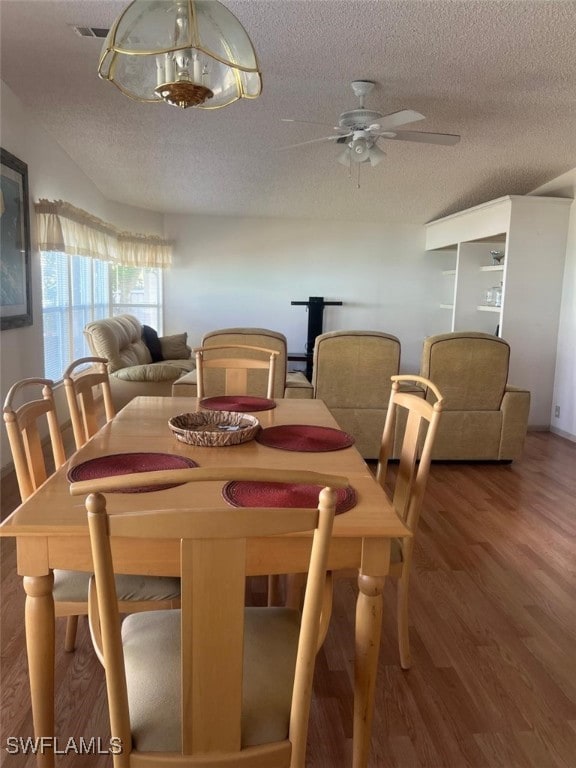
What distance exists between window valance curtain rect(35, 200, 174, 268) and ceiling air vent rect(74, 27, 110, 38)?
1493 mm

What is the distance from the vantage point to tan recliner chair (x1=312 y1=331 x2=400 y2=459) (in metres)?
3.92

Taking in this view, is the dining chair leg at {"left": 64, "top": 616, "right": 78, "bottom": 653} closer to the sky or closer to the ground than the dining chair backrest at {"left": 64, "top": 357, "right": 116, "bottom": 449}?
closer to the ground

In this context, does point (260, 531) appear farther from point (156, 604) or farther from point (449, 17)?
point (449, 17)

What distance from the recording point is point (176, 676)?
3.84ft

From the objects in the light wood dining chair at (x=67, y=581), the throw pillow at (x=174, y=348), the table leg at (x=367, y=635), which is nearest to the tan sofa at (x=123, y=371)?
the throw pillow at (x=174, y=348)

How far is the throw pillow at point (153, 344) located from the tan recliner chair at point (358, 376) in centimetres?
336

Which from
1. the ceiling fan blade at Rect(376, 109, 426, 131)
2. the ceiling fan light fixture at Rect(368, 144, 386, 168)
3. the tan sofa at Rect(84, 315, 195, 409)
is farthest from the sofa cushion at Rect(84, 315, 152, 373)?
the ceiling fan blade at Rect(376, 109, 426, 131)

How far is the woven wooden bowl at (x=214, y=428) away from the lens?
1837 mm

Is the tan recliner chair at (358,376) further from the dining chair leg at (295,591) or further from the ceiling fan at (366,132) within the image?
the dining chair leg at (295,591)

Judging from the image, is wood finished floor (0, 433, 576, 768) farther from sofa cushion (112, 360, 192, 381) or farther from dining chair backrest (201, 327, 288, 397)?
sofa cushion (112, 360, 192, 381)

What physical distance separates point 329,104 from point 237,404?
3039 millimetres

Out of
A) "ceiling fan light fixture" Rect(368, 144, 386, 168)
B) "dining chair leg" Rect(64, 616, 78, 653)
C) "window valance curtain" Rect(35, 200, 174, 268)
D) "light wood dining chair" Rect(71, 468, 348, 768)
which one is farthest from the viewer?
"window valance curtain" Rect(35, 200, 174, 268)

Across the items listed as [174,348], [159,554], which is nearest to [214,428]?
[159,554]

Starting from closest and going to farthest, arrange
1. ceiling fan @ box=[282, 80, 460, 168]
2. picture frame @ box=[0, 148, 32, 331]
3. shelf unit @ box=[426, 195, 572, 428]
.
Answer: picture frame @ box=[0, 148, 32, 331] → ceiling fan @ box=[282, 80, 460, 168] → shelf unit @ box=[426, 195, 572, 428]
